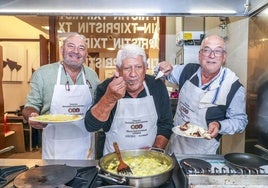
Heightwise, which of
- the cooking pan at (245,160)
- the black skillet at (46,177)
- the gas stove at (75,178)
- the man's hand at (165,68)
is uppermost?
the man's hand at (165,68)

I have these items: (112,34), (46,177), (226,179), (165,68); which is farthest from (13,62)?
(226,179)

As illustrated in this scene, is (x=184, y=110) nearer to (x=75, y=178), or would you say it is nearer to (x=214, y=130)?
(x=214, y=130)

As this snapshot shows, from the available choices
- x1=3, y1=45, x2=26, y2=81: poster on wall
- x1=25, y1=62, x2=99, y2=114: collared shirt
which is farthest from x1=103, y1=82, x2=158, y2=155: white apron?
x1=3, y1=45, x2=26, y2=81: poster on wall

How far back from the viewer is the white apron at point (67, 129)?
1.64 m

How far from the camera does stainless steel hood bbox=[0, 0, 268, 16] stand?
1.39 metres

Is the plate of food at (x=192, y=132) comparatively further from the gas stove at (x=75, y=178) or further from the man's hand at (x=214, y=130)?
the gas stove at (x=75, y=178)

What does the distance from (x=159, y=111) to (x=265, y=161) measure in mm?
603

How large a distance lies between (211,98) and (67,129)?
2.98ft

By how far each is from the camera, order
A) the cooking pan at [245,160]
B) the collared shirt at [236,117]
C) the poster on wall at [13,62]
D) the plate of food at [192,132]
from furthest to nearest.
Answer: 1. the poster on wall at [13,62]
2. the collared shirt at [236,117]
3. the plate of food at [192,132]
4. the cooking pan at [245,160]

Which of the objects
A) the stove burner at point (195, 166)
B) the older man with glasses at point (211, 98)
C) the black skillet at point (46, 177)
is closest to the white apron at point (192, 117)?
the older man with glasses at point (211, 98)

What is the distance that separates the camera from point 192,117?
1.57m

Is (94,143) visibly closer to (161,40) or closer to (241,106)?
(241,106)

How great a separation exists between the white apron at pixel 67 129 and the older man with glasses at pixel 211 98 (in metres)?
0.56

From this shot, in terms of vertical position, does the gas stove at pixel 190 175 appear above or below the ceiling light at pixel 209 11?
below
